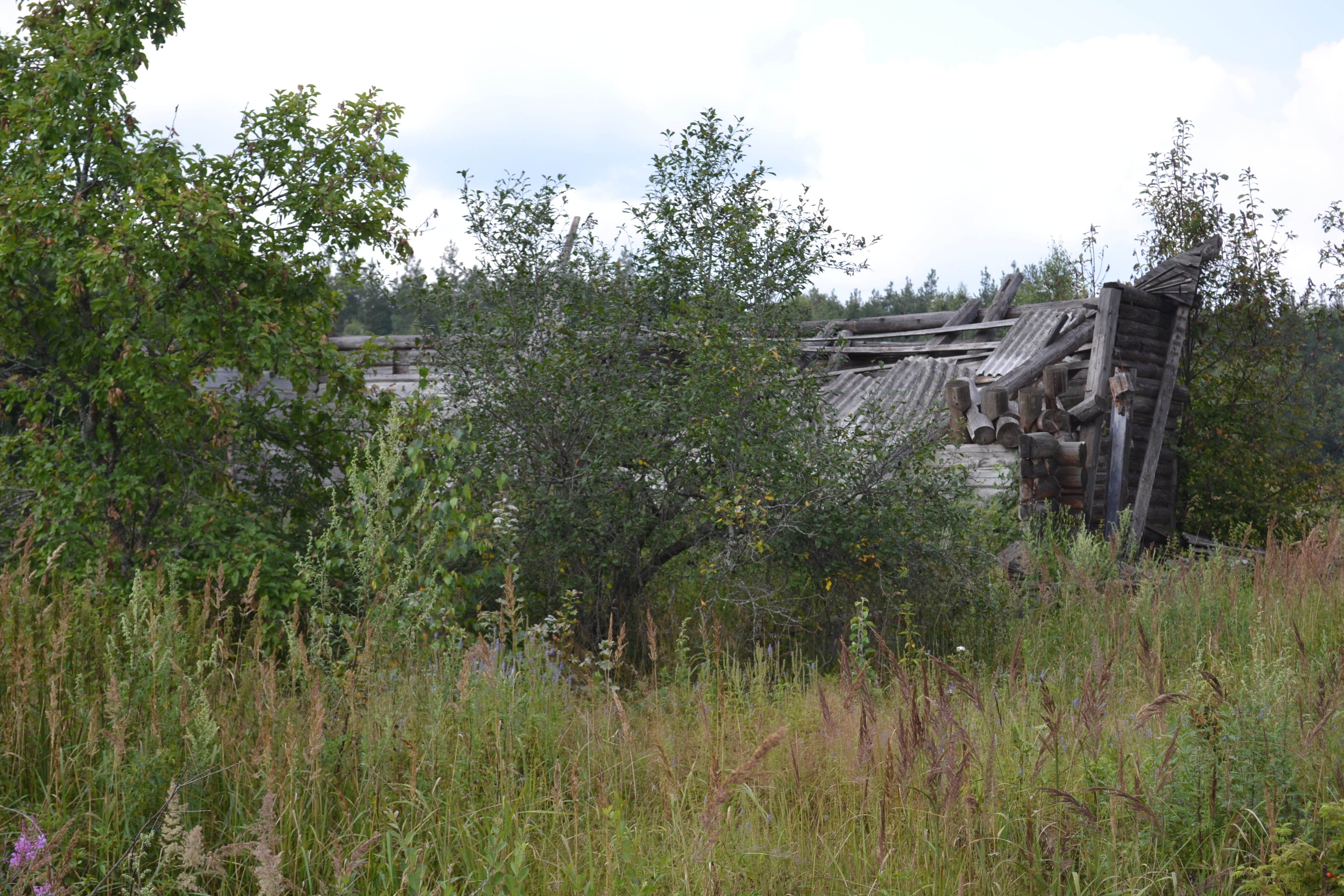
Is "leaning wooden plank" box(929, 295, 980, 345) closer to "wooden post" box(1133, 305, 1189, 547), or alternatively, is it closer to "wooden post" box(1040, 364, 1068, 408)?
"wooden post" box(1133, 305, 1189, 547)

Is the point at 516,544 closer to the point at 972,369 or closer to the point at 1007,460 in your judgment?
the point at 1007,460

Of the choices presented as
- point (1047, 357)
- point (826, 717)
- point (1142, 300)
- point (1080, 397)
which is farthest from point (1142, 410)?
point (826, 717)

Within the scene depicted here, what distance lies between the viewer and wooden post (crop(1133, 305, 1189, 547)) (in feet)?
34.4

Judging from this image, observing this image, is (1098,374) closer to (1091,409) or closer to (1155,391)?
(1091,409)

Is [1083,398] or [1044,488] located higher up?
[1083,398]

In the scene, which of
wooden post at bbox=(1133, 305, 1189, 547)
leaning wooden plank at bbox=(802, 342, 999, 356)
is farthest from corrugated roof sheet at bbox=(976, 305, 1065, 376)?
wooden post at bbox=(1133, 305, 1189, 547)

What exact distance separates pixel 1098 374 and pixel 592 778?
28.6 ft

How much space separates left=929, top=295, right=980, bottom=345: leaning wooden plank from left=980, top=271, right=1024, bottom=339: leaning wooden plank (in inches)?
6.0

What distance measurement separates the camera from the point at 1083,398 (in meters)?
10.9

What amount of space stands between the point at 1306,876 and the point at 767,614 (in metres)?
3.89

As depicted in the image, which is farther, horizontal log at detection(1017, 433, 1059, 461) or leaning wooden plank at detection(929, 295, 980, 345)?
leaning wooden plank at detection(929, 295, 980, 345)

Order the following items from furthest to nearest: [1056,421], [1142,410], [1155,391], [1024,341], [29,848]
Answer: [1024,341] < [1155,391] < [1142,410] < [1056,421] < [29,848]

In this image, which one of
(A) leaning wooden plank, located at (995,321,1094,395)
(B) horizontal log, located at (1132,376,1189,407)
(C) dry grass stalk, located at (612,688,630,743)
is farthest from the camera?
(B) horizontal log, located at (1132,376,1189,407)

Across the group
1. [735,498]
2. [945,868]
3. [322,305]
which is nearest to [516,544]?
[735,498]
